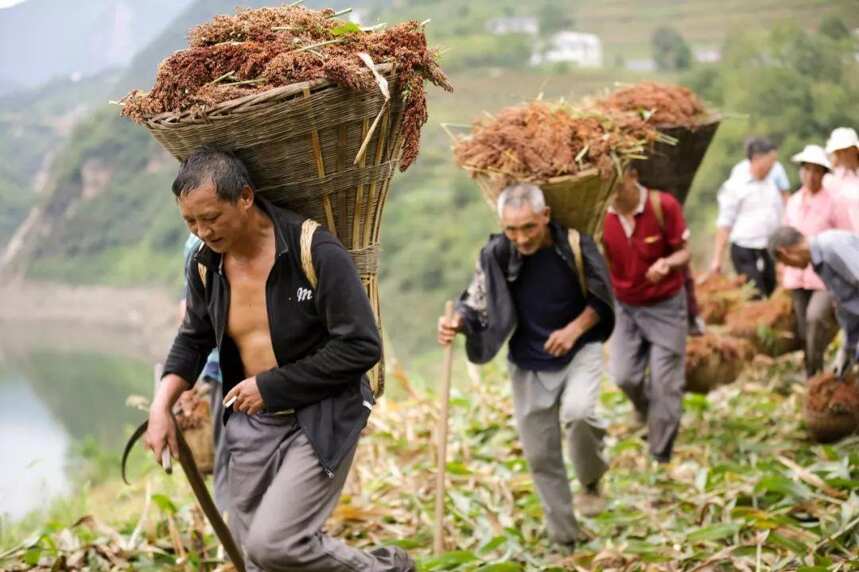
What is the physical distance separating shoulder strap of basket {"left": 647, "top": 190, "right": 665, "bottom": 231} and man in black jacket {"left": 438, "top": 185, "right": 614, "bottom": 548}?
127 cm

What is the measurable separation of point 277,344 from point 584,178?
232 centimetres

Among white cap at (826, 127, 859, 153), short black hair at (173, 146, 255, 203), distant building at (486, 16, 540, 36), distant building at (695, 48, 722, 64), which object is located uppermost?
distant building at (486, 16, 540, 36)

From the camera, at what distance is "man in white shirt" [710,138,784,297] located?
9.93m

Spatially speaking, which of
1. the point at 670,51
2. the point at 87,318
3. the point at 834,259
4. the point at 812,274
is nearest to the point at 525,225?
the point at 834,259

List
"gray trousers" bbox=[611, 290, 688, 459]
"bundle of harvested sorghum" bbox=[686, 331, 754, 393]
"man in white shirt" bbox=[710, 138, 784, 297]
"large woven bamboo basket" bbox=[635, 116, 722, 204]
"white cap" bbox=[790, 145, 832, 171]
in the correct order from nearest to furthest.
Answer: "gray trousers" bbox=[611, 290, 688, 459] → "large woven bamboo basket" bbox=[635, 116, 722, 204] → "white cap" bbox=[790, 145, 832, 171] → "bundle of harvested sorghum" bbox=[686, 331, 754, 393] → "man in white shirt" bbox=[710, 138, 784, 297]

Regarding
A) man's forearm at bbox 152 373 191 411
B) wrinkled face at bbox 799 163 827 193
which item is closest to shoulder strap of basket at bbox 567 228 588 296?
man's forearm at bbox 152 373 191 411

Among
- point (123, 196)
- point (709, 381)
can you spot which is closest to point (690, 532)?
point (709, 381)

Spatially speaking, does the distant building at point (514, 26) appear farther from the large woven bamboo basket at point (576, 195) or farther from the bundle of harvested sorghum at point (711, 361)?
the large woven bamboo basket at point (576, 195)

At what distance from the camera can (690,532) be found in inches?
229

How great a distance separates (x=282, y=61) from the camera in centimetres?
370

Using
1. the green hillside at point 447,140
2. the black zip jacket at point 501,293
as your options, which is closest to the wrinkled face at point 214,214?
the black zip jacket at point 501,293

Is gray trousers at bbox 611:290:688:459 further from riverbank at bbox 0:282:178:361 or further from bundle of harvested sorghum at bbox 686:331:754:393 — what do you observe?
riverbank at bbox 0:282:178:361

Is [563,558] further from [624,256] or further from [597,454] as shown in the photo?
[624,256]

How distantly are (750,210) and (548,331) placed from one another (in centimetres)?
485
